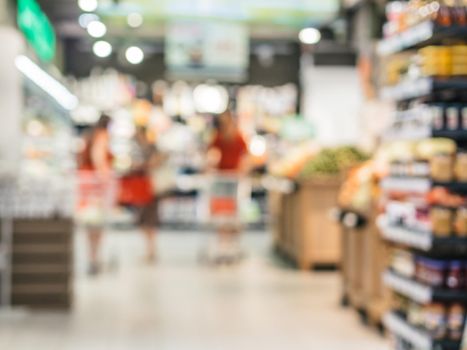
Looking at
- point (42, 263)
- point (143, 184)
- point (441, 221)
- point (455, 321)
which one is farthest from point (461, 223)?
point (143, 184)

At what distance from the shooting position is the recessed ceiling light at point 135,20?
1473cm

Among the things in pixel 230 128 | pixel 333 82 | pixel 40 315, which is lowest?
pixel 40 315

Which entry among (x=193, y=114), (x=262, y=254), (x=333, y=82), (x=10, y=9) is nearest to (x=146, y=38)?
(x=193, y=114)

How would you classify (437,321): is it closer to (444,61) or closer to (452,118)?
(452,118)

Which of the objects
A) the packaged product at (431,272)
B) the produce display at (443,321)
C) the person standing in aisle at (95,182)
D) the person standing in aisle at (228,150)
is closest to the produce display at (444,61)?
the packaged product at (431,272)

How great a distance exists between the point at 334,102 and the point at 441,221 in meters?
9.38

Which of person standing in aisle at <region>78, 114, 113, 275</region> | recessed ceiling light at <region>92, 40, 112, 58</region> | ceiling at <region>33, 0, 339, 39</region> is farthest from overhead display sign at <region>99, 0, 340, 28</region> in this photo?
person standing in aisle at <region>78, 114, 113, 275</region>

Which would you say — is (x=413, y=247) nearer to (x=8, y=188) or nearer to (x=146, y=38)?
(x=8, y=188)

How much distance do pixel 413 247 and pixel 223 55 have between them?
933cm

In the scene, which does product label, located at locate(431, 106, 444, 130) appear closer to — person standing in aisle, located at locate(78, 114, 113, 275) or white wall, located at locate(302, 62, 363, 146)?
person standing in aisle, located at locate(78, 114, 113, 275)

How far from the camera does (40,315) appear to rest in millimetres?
7914

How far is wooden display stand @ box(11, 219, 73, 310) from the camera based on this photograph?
8.09 meters

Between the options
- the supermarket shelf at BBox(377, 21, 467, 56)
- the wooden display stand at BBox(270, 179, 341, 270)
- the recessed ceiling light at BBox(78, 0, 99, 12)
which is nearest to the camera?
the supermarket shelf at BBox(377, 21, 467, 56)

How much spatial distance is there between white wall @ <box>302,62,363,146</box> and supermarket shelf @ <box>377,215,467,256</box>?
8.26 m
